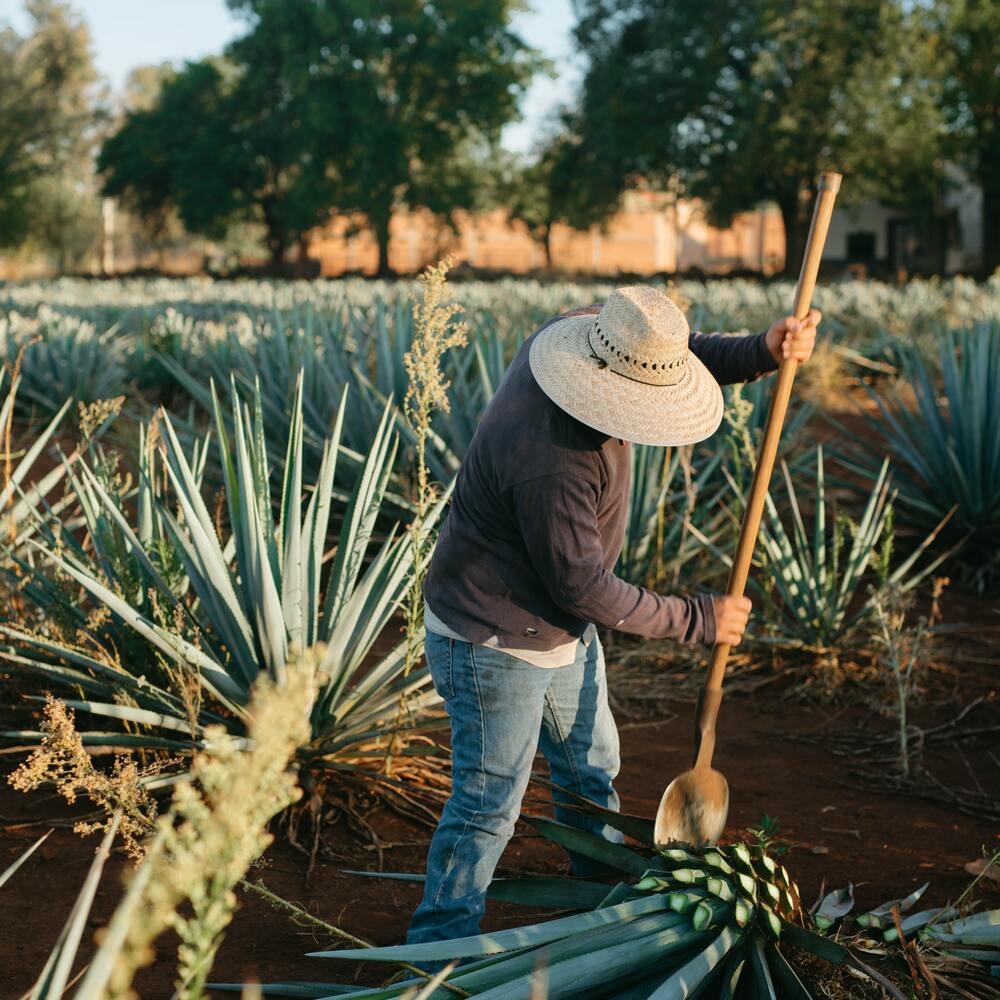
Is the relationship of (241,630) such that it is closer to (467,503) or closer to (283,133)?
(467,503)

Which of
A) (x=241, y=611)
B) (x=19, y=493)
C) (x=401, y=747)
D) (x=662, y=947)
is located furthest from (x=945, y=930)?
(x=19, y=493)

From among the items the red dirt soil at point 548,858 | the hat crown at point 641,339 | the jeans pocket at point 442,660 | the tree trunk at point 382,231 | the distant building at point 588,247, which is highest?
the hat crown at point 641,339

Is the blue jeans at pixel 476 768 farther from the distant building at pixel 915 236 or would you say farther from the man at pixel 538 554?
the distant building at pixel 915 236

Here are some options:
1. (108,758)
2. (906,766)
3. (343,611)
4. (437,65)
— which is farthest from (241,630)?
(437,65)

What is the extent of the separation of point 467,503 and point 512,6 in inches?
1784

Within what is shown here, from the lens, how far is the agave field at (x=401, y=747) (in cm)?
230

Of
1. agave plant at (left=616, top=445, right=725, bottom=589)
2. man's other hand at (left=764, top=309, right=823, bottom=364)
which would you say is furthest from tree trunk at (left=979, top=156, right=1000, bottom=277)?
man's other hand at (left=764, top=309, right=823, bottom=364)

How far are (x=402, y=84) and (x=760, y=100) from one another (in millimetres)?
16381

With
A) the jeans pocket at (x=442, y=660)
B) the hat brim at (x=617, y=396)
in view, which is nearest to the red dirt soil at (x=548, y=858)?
the jeans pocket at (x=442, y=660)

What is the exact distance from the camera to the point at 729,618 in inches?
99.8

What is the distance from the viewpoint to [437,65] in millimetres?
43156

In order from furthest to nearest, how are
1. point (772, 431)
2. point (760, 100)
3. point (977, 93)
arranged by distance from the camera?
point (760, 100) → point (977, 93) → point (772, 431)

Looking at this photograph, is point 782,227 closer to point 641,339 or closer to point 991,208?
point 991,208

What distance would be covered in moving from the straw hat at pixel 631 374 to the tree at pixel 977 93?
98.0 feet
